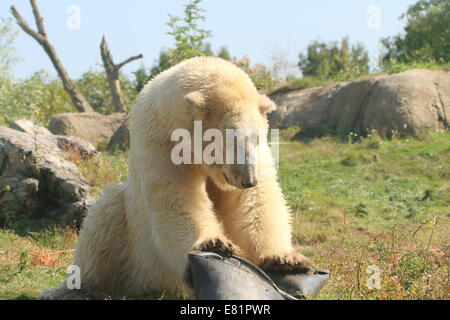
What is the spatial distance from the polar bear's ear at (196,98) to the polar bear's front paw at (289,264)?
121 centimetres

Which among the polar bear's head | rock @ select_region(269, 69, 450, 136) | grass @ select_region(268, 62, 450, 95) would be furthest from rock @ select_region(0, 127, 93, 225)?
grass @ select_region(268, 62, 450, 95)

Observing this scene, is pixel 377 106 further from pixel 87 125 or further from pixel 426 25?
pixel 426 25

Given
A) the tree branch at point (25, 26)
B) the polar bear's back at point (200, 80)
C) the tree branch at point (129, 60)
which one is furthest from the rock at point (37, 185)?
the tree branch at point (25, 26)

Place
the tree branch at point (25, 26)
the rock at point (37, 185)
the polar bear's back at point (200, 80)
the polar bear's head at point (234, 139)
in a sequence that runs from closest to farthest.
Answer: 1. the polar bear's head at point (234, 139)
2. the polar bear's back at point (200, 80)
3. the rock at point (37, 185)
4. the tree branch at point (25, 26)

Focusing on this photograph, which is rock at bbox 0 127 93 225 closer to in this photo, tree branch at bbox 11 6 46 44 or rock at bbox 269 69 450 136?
rock at bbox 269 69 450 136

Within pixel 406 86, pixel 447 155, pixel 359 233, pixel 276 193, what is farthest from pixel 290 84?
pixel 276 193

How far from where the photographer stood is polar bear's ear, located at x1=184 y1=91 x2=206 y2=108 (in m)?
4.22

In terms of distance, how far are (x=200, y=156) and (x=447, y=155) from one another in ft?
27.2

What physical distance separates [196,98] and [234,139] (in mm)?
405

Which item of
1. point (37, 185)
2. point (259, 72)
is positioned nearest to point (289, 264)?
point (37, 185)

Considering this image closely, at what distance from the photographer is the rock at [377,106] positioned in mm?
14062

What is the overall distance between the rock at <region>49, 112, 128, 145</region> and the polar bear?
36.7 ft

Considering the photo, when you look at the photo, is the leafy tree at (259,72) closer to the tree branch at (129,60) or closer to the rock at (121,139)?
the tree branch at (129,60)

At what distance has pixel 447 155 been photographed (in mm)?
11422
